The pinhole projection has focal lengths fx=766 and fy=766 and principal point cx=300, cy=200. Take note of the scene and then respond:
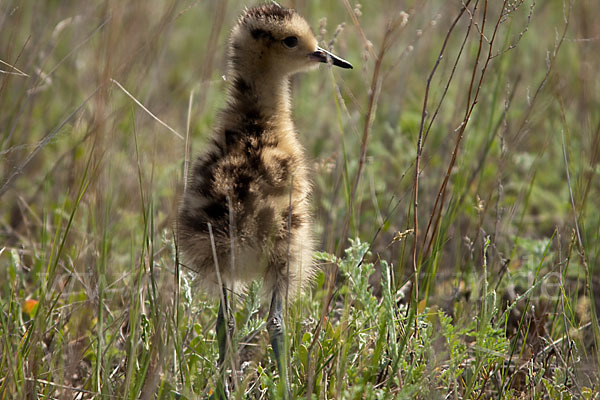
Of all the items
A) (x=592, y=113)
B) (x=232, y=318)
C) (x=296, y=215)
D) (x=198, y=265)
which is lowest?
(x=232, y=318)

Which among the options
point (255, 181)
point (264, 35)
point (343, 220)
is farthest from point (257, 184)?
point (343, 220)

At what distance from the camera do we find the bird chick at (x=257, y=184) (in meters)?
1.99

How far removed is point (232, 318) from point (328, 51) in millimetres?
932

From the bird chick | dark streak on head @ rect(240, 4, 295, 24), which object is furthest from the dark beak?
dark streak on head @ rect(240, 4, 295, 24)

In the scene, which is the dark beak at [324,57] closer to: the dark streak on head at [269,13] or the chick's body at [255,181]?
the chick's body at [255,181]

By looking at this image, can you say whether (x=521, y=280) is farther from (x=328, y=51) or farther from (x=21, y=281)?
(x=21, y=281)

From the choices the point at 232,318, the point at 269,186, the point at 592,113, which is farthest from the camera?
the point at 592,113

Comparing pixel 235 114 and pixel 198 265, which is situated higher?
pixel 235 114

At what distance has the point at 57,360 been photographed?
222 cm

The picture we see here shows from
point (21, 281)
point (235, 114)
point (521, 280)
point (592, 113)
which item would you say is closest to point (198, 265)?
point (235, 114)

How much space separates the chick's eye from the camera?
2.38 metres

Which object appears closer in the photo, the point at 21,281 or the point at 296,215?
the point at 296,215

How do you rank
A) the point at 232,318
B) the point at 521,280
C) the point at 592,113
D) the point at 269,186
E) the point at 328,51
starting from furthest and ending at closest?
1. the point at 592,113
2. the point at 521,280
3. the point at 328,51
4. the point at 232,318
5. the point at 269,186

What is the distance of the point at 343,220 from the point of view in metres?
3.16
